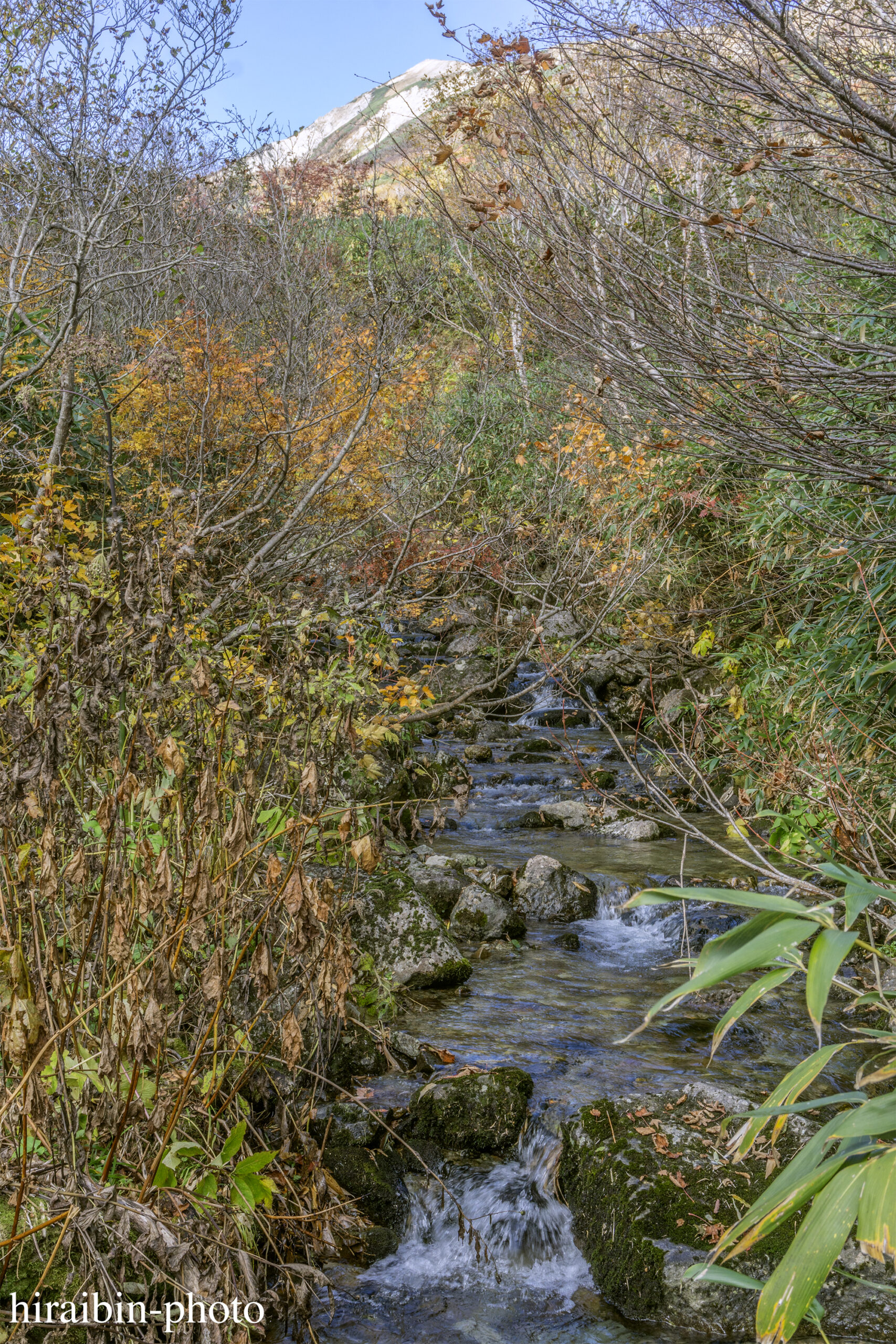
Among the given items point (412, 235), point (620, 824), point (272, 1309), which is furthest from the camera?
point (412, 235)

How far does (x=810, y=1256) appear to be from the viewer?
982 mm

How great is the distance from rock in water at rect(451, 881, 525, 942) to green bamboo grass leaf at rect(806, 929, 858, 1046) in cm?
481

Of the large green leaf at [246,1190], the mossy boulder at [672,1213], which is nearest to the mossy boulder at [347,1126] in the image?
the mossy boulder at [672,1213]

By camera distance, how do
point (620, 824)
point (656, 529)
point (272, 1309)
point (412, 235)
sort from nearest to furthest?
point (272, 1309) < point (620, 824) < point (656, 529) < point (412, 235)

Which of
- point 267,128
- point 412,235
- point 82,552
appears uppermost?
point 412,235

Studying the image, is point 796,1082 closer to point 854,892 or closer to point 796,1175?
point 796,1175

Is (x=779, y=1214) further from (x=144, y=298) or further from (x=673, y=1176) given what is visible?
(x=144, y=298)

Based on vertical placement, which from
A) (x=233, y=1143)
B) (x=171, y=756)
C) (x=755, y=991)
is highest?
(x=171, y=756)

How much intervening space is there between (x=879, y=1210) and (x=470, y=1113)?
3128 millimetres

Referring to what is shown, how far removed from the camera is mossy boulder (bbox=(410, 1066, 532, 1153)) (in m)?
3.72

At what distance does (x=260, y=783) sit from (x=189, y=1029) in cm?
83

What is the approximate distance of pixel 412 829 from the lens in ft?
23.9

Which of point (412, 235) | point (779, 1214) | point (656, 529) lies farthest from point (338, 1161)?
point (412, 235)

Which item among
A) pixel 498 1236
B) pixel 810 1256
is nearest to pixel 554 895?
pixel 498 1236
